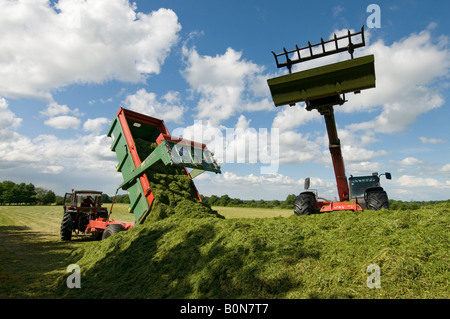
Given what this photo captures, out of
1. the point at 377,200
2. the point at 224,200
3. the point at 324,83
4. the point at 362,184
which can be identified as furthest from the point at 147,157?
the point at 224,200

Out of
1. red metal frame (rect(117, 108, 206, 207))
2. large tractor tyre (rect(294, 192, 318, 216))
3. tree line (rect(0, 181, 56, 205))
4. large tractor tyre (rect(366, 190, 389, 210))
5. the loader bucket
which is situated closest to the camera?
the loader bucket

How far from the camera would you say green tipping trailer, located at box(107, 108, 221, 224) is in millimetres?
6843

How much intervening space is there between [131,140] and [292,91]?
4.63 metres

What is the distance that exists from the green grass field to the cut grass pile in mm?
11

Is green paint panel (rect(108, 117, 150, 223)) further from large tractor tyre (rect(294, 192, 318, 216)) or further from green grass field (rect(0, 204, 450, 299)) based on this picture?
large tractor tyre (rect(294, 192, 318, 216))

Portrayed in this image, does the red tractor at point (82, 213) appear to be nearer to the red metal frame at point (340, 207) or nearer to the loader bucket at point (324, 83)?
the red metal frame at point (340, 207)

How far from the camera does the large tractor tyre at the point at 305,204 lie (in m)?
7.21

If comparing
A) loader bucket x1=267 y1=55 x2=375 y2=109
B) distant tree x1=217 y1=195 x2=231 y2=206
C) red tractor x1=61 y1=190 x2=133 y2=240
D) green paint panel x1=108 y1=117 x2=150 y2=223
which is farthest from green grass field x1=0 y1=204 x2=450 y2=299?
distant tree x1=217 y1=195 x2=231 y2=206

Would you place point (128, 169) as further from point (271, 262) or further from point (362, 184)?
point (362, 184)

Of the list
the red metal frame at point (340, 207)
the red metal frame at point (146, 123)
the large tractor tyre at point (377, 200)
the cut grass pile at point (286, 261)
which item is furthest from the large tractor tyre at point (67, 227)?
the large tractor tyre at point (377, 200)

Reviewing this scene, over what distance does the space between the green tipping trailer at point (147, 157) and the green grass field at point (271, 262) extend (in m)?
1.44
